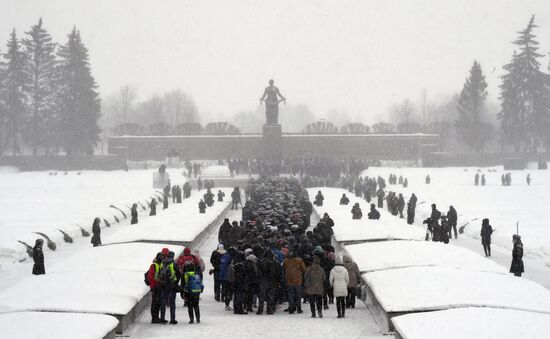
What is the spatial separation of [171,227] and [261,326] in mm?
12949

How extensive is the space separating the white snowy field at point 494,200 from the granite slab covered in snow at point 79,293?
38.2ft

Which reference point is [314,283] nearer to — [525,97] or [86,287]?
[86,287]

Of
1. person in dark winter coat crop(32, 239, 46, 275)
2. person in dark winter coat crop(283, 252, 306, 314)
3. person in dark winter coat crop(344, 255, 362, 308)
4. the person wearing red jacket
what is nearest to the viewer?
the person wearing red jacket

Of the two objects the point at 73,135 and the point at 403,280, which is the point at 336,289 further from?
the point at 73,135

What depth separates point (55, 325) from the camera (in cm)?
1115

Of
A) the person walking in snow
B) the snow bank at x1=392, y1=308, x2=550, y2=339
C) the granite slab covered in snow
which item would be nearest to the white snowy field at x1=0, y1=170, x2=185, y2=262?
the granite slab covered in snow

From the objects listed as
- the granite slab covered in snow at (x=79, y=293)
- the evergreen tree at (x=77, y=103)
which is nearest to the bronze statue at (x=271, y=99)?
the evergreen tree at (x=77, y=103)

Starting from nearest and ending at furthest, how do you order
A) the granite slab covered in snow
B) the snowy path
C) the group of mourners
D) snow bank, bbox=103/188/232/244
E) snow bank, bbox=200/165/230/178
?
the snowy path < the granite slab covered in snow < the group of mourners < snow bank, bbox=103/188/232/244 < snow bank, bbox=200/165/230/178

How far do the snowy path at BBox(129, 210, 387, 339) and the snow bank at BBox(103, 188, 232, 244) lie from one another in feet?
26.3

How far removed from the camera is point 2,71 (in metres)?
69.7

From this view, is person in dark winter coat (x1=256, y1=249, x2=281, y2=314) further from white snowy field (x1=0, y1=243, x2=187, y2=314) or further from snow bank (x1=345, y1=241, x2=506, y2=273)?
snow bank (x1=345, y1=241, x2=506, y2=273)

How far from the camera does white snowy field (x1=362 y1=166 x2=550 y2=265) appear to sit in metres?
24.8

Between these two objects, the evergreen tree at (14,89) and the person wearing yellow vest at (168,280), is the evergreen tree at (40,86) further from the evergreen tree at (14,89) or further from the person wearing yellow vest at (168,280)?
the person wearing yellow vest at (168,280)

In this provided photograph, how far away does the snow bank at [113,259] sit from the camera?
16328 millimetres
